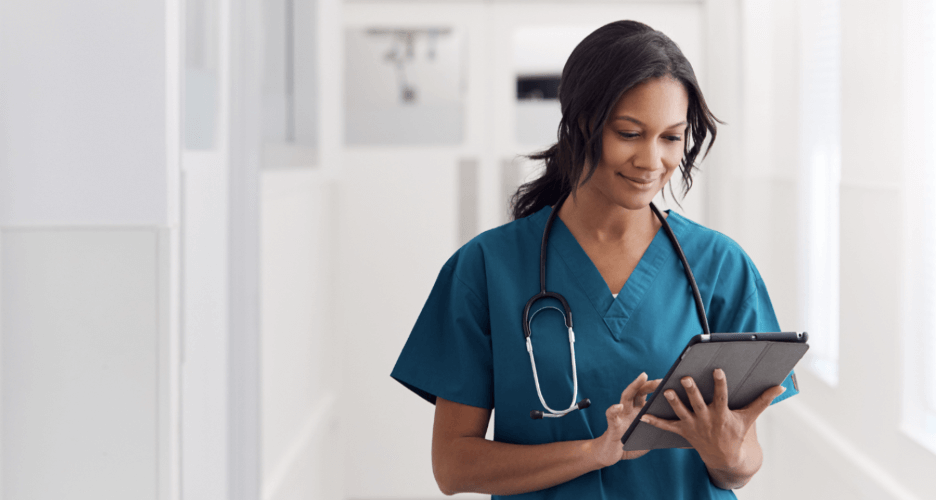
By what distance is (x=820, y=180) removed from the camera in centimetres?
210

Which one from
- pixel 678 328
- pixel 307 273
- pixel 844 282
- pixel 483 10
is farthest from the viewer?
pixel 483 10

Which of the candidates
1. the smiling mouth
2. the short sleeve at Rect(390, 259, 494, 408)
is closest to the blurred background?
the short sleeve at Rect(390, 259, 494, 408)

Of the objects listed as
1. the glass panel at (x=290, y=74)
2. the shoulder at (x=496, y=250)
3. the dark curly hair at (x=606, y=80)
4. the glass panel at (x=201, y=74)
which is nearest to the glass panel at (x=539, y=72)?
the glass panel at (x=290, y=74)

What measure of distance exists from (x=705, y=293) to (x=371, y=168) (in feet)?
5.89

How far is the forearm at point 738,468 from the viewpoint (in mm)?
867

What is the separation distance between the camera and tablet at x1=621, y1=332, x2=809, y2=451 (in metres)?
0.77

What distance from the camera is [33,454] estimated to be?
983mm

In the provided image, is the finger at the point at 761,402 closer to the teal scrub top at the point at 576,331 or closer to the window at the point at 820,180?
the teal scrub top at the point at 576,331

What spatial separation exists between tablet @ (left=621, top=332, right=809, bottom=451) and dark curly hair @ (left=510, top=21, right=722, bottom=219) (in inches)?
8.8

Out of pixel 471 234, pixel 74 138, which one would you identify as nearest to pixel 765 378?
pixel 74 138

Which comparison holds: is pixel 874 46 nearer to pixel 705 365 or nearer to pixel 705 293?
pixel 705 293

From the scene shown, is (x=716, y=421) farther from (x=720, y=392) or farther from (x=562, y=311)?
(x=562, y=311)

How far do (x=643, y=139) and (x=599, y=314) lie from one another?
0.22 m

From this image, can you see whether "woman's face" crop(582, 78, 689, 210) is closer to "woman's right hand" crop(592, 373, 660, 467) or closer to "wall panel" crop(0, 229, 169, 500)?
"woman's right hand" crop(592, 373, 660, 467)
